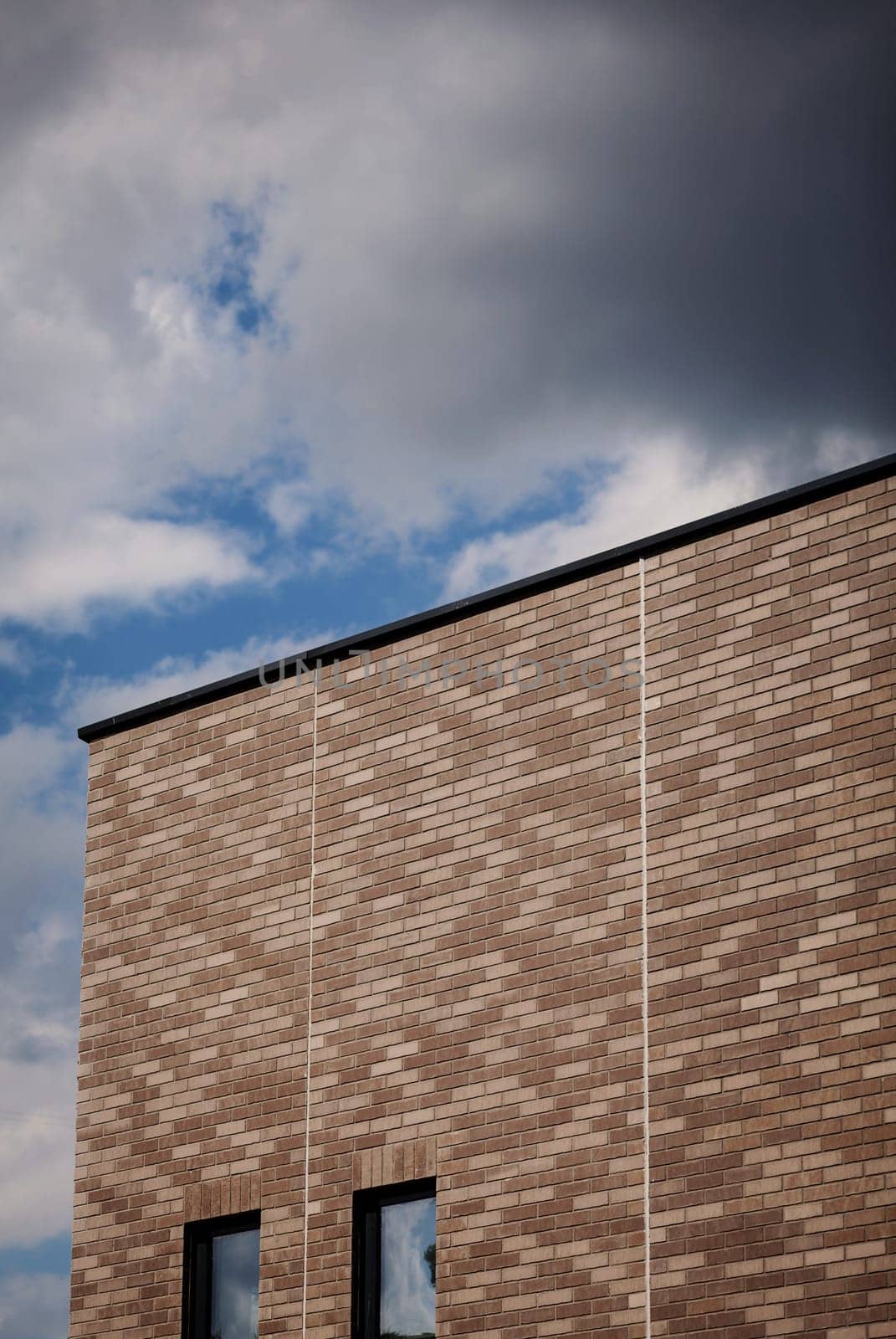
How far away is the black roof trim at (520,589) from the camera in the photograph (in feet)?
45.0

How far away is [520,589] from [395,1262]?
5074mm

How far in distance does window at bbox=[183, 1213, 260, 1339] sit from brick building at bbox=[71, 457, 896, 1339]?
0.03 meters

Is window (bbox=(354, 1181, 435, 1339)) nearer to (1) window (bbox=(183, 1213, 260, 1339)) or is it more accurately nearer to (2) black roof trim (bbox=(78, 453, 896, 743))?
(1) window (bbox=(183, 1213, 260, 1339))

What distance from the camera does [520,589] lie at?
15180 mm

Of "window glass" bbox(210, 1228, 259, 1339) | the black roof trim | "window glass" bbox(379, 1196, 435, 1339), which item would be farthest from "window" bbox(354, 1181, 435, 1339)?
the black roof trim

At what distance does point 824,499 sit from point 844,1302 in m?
5.32

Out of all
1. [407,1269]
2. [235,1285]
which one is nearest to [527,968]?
[407,1269]

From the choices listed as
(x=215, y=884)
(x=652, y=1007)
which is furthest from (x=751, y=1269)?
(x=215, y=884)

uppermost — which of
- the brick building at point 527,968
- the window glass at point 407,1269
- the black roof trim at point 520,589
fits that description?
the black roof trim at point 520,589

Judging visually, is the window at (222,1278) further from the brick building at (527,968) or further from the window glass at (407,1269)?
the window glass at (407,1269)

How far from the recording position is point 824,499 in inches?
542

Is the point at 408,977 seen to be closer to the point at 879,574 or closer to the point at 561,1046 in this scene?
the point at 561,1046

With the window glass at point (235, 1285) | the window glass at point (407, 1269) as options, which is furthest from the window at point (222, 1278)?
the window glass at point (407, 1269)

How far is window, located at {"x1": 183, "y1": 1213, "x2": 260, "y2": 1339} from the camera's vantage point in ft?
49.4
